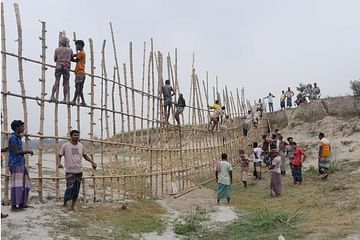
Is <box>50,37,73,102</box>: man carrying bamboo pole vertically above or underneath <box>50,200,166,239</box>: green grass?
above

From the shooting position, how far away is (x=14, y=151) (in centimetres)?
654

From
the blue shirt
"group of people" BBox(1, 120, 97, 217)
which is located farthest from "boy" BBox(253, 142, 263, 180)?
the blue shirt

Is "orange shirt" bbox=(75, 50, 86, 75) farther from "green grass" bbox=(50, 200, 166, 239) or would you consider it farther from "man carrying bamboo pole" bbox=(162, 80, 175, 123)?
"man carrying bamboo pole" bbox=(162, 80, 175, 123)

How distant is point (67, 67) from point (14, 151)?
6.81 feet

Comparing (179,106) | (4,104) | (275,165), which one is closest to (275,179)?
(275,165)

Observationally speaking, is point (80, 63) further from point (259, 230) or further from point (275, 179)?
point (275, 179)

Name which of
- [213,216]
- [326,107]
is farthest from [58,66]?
[326,107]

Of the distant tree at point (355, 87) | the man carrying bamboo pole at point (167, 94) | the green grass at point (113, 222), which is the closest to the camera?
the green grass at point (113, 222)

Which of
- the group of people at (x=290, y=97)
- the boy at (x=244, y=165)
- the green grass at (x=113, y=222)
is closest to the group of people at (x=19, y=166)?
the green grass at (x=113, y=222)

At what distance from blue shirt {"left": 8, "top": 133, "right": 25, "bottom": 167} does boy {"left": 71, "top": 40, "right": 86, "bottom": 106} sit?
5.89 ft

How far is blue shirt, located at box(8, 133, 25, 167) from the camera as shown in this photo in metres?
6.55

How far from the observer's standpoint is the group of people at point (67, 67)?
7.98 metres

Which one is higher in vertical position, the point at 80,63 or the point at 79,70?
the point at 80,63

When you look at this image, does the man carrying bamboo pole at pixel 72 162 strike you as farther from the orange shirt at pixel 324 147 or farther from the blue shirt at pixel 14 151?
the orange shirt at pixel 324 147
